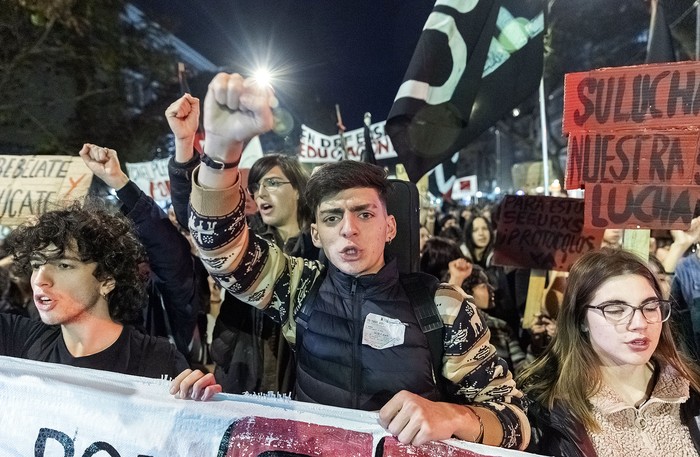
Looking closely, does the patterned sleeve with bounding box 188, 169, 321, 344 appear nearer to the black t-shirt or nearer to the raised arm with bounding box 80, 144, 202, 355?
A: the black t-shirt

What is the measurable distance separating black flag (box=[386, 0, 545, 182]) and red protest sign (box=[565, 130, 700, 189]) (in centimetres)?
115

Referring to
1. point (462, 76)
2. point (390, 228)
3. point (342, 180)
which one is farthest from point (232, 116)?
point (462, 76)

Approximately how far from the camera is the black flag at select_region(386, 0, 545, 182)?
371 centimetres

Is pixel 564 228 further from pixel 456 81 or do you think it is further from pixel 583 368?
pixel 583 368

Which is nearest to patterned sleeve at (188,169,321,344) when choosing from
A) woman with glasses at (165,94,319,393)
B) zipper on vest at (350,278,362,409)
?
zipper on vest at (350,278,362,409)

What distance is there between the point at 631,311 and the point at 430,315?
69 centimetres

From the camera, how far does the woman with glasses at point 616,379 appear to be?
1762mm

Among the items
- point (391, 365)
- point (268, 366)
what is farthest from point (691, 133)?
point (268, 366)

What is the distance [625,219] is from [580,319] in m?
0.94

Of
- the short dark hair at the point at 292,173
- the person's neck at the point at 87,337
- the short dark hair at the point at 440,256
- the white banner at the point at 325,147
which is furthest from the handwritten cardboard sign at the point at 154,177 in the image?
the person's neck at the point at 87,337

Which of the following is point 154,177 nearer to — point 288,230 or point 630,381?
point 288,230

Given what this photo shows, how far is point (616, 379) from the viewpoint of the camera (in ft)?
6.27

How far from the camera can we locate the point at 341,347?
71.0 inches

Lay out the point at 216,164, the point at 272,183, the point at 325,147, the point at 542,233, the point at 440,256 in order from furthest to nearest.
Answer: the point at 325,147 → the point at 440,256 → the point at 542,233 → the point at 272,183 → the point at 216,164
